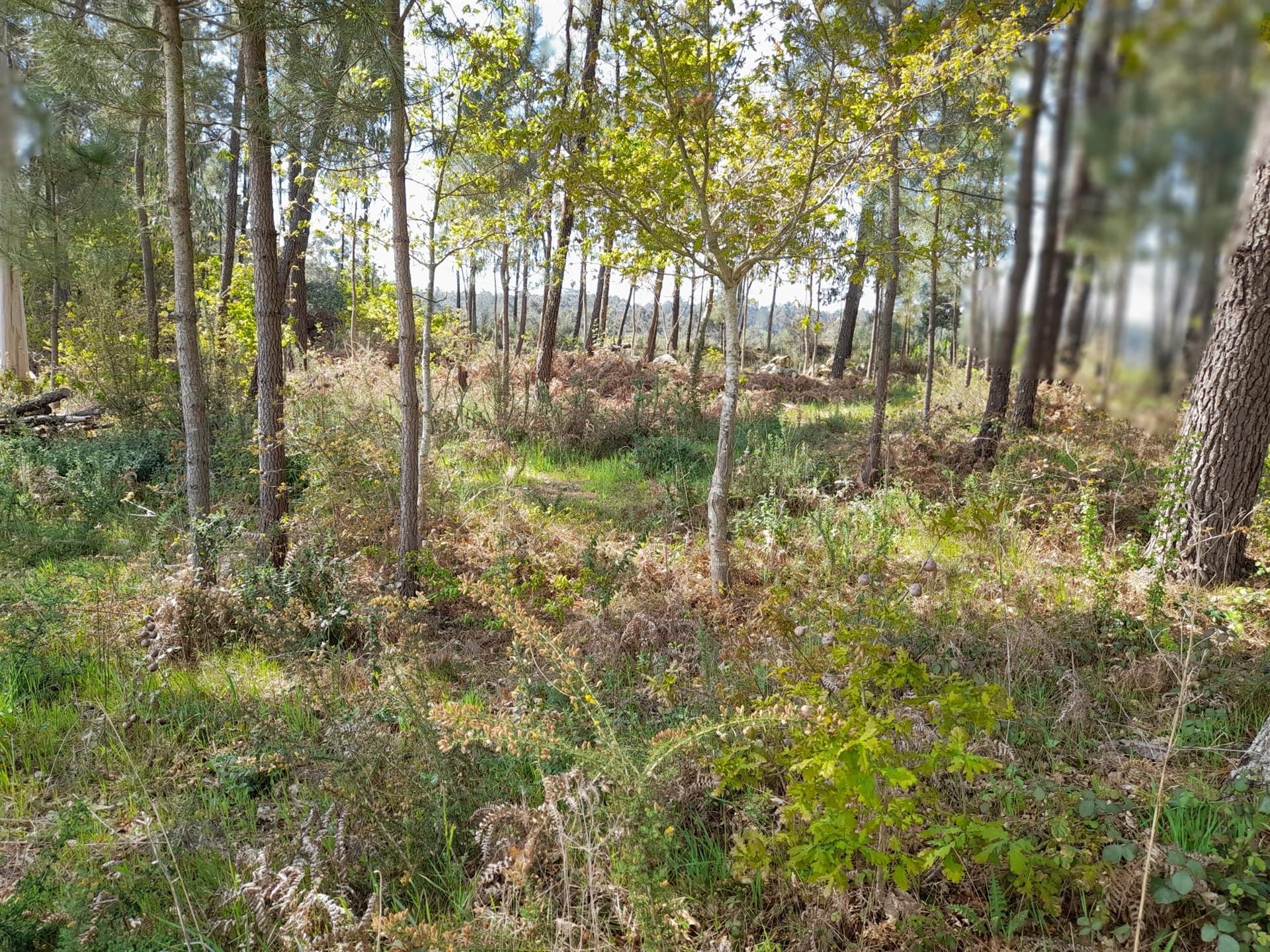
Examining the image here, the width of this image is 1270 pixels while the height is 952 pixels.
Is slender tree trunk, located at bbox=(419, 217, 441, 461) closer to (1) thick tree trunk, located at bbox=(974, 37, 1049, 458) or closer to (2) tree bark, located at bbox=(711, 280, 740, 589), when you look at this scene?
(2) tree bark, located at bbox=(711, 280, 740, 589)

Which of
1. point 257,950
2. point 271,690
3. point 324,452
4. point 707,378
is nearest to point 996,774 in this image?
point 257,950

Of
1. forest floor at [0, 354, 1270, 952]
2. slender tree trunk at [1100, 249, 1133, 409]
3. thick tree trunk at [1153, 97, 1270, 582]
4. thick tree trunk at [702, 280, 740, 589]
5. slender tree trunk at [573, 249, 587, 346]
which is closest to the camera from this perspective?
slender tree trunk at [1100, 249, 1133, 409]

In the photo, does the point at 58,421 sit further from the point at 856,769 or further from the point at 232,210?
the point at 856,769

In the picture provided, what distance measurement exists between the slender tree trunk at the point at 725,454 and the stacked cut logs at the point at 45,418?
8.16 metres

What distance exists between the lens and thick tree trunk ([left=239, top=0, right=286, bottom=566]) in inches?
188

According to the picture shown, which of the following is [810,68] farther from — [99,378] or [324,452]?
[99,378]

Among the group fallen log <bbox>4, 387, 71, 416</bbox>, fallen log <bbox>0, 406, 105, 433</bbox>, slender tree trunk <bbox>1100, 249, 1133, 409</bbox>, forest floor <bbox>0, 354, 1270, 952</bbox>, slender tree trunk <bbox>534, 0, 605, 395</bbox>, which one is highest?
slender tree trunk <bbox>534, 0, 605, 395</bbox>

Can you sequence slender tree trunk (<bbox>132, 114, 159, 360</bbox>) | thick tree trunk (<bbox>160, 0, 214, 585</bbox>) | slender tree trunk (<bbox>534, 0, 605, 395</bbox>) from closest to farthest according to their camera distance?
thick tree trunk (<bbox>160, 0, 214, 585</bbox>) < slender tree trunk (<bbox>534, 0, 605, 395</bbox>) < slender tree trunk (<bbox>132, 114, 159, 360</bbox>)

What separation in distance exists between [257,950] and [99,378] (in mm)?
8654

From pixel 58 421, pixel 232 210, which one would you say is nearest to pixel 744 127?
pixel 58 421

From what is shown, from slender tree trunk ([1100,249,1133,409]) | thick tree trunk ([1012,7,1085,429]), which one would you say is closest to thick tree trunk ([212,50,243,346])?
thick tree trunk ([1012,7,1085,429])

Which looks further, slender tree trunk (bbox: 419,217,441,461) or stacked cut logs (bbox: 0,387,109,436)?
stacked cut logs (bbox: 0,387,109,436)

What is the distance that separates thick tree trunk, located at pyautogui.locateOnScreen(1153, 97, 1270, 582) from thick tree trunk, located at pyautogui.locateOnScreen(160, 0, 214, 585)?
20.3 ft

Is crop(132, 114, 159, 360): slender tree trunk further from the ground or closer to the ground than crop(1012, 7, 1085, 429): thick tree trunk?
further from the ground
